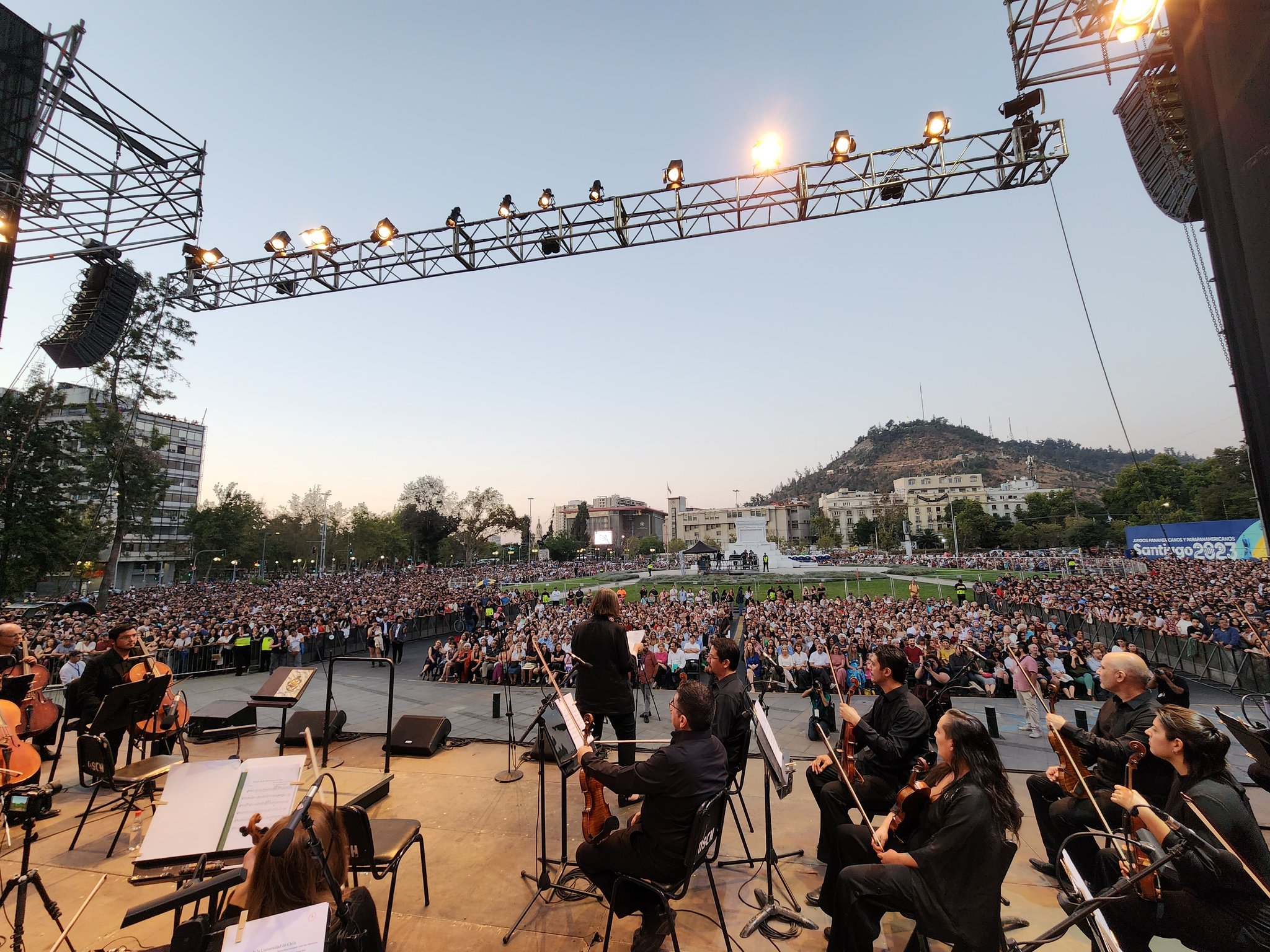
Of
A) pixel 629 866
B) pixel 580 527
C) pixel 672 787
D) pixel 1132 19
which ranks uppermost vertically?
pixel 1132 19

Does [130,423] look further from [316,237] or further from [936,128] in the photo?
[936,128]

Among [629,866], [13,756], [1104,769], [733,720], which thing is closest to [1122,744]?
[1104,769]

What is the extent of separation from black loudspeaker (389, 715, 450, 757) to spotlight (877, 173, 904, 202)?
10.2 metres

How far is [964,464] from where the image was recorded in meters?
168

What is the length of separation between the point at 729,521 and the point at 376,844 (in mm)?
126851

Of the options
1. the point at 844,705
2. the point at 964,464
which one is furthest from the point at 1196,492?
the point at 964,464

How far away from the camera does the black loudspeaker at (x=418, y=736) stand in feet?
21.6

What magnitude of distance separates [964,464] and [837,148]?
7433 inches

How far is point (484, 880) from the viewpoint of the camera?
400 cm

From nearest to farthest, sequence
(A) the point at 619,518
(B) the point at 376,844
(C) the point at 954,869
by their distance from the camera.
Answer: (C) the point at 954,869, (B) the point at 376,844, (A) the point at 619,518

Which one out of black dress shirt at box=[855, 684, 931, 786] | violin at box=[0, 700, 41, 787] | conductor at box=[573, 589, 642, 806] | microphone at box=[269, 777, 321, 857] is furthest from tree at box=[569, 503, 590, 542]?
microphone at box=[269, 777, 321, 857]

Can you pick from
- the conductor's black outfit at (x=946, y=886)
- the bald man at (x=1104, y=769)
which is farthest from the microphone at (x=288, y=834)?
the bald man at (x=1104, y=769)

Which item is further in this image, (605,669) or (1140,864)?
→ (605,669)

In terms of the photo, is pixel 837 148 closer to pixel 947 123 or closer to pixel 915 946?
pixel 947 123
